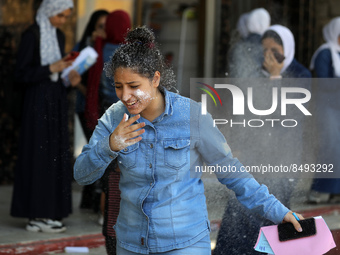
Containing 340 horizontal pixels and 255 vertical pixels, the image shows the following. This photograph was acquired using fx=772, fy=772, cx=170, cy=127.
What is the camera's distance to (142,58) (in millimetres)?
3070

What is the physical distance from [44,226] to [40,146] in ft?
A: 1.95

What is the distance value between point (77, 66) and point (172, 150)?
2536mm

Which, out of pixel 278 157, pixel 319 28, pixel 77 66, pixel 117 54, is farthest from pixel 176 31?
pixel 117 54

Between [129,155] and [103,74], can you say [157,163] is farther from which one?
[103,74]

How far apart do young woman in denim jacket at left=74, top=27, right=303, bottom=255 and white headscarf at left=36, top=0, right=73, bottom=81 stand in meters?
2.36

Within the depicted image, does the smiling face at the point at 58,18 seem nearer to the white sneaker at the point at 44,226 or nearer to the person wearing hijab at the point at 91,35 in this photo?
the person wearing hijab at the point at 91,35

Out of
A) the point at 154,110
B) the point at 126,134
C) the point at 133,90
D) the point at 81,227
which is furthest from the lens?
the point at 81,227

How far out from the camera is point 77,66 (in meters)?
5.50

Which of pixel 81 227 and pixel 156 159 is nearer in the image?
pixel 156 159

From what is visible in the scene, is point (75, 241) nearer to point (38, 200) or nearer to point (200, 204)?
point (38, 200)

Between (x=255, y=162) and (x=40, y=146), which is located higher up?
(x=255, y=162)

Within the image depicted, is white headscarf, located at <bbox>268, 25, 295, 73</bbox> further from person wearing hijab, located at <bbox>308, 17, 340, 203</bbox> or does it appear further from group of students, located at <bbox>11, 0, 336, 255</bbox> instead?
group of students, located at <bbox>11, 0, 336, 255</bbox>

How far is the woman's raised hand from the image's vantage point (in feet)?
9.28

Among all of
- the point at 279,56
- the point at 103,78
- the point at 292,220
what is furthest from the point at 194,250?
the point at 103,78
